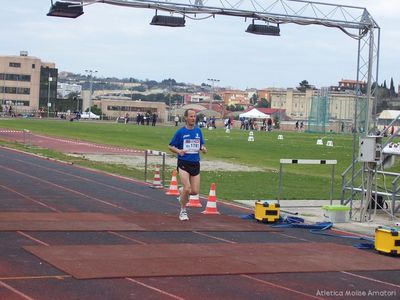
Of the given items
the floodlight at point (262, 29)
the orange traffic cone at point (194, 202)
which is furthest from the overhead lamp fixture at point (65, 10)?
the orange traffic cone at point (194, 202)

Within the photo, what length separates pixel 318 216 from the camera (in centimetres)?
1606

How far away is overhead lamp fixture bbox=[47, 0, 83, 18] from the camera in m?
19.8

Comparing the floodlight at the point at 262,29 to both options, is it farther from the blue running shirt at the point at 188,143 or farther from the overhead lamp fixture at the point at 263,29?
the blue running shirt at the point at 188,143

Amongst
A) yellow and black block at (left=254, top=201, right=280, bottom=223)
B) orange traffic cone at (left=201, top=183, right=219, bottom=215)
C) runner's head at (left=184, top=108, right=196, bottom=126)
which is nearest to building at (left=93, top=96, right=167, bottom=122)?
orange traffic cone at (left=201, top=183, right=219, bottom=215)

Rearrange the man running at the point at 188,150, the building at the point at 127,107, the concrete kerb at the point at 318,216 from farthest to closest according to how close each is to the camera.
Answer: the building at the point at 127,107, the concrete kerb at the point at 318,216, the man running at the point at 188,150

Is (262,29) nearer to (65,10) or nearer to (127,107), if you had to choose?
(65,10)

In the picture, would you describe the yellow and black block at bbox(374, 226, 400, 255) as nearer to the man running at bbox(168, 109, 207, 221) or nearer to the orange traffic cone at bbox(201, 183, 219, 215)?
the man running at bbox(168, 109, 207, 221)

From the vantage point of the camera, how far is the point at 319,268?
33.1 feet

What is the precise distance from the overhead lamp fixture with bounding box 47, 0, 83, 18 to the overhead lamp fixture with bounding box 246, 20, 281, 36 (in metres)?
4.92

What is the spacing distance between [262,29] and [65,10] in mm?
5650

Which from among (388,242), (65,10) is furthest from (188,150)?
(65,10)

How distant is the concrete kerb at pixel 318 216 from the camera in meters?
14.4

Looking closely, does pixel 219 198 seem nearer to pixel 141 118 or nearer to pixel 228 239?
pixel 228 239

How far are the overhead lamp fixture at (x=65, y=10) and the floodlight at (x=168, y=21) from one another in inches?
82.8
